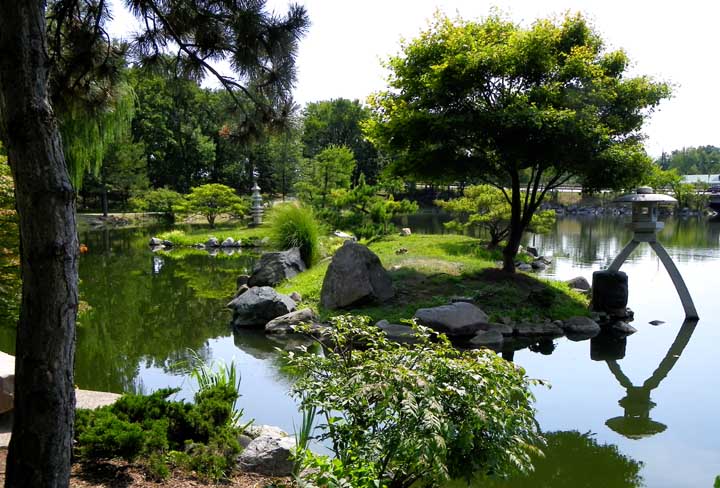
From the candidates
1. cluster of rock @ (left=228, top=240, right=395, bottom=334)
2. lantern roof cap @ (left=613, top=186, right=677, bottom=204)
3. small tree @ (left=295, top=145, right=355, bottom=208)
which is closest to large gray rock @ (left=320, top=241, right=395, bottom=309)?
cluster of rock @ (left=228, top=240, right=395, bottom=334)

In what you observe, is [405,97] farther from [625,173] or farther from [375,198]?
[375,198]

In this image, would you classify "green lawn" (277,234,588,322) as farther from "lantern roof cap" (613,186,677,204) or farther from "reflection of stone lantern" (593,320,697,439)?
"lantern roof cap" (613,186,677,204)

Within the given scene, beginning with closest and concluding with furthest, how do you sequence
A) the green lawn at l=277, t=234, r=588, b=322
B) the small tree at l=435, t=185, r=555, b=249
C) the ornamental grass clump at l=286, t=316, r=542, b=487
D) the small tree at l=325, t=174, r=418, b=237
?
the ornamental grass clump at l=286, t=316, r=542, b=487 < the green lawn at l=277, t=234, r=588, b=322 < the small tree at l=435, t=185, r=555, b=249 < the small tree at l=325, t=174, r=418, b=237

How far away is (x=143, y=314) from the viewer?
9.38 meters

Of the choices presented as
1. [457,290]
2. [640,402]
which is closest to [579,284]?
[457,290]

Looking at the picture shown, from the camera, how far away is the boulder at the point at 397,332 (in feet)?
25.3

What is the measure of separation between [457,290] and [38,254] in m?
8.14

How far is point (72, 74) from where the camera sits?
13.1ft

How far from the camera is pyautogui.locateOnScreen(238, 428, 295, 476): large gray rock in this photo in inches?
133

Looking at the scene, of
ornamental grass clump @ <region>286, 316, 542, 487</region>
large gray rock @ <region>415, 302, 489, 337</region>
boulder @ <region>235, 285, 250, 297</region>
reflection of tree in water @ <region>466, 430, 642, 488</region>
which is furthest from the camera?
boulder @ <region>235, 285, 250, 297</region>

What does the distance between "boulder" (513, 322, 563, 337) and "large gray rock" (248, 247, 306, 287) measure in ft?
15.8

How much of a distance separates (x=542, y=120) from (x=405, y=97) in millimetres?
2565

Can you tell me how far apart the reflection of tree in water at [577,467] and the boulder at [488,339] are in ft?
9.33

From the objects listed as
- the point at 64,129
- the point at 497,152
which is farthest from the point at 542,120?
the point at 64,129
